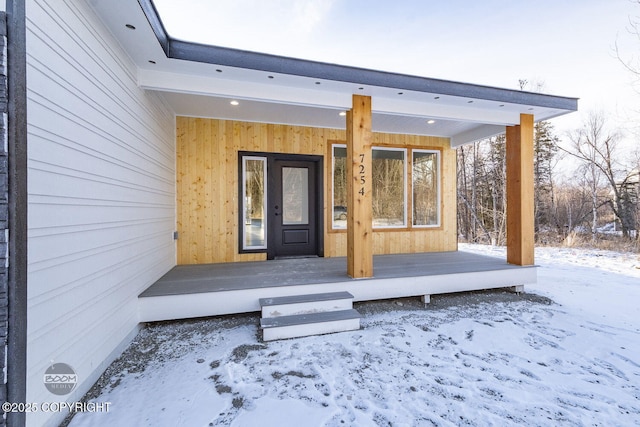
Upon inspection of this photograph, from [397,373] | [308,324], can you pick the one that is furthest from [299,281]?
[397,373]

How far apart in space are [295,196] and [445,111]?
2857 millimetres

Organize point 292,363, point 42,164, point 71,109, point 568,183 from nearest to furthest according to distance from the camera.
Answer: point 42,164 < point 71,109 < point 292,363 < point 568,183

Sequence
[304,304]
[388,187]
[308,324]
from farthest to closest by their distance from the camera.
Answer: [388,187] → [304,304] → [308,324]

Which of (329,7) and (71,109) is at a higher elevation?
(329,7)

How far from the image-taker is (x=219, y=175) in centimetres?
468

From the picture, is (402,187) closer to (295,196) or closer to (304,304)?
(295,196)

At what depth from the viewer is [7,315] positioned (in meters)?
1.16

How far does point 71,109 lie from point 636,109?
11.3m

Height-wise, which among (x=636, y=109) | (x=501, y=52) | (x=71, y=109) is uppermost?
(x=501, y=52)

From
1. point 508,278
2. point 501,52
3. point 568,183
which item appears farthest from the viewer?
point 568,183

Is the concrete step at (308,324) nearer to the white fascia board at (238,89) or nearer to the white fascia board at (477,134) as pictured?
the white fascia board at (238,89)

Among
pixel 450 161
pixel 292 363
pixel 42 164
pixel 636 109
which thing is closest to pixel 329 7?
pixel 450 161

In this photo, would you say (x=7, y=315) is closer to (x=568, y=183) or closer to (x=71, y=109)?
(x=71, y=109)

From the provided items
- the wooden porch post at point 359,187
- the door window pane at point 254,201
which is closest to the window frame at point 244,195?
the door window pane at point 254,201
